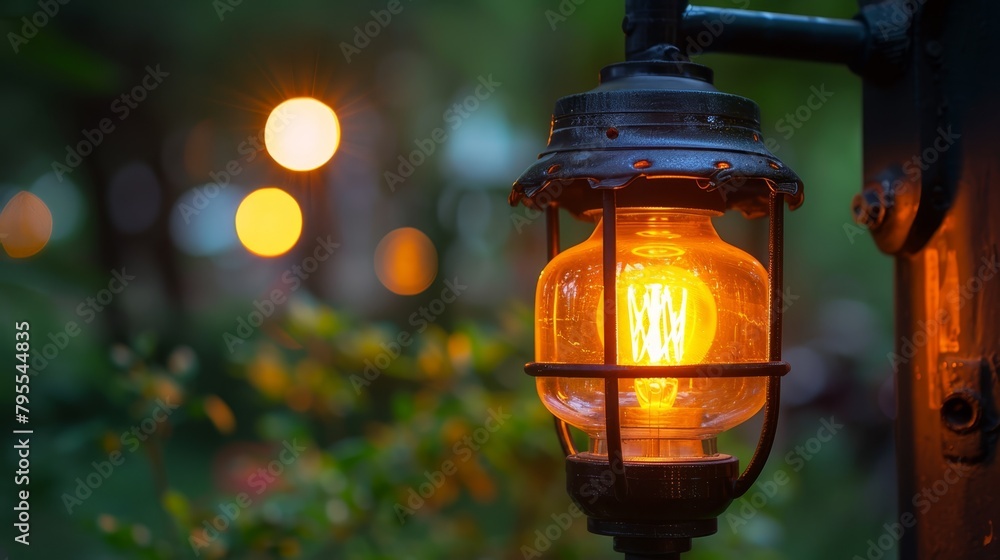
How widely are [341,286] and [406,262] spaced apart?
736 millimetres

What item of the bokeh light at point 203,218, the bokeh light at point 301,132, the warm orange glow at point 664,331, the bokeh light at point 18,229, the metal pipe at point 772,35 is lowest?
the warm orange glow at point 664,331

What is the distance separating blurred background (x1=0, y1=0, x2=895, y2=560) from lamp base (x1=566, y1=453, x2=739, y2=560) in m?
1.43

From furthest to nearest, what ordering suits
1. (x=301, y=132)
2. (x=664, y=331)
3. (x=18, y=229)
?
(x=301, y=132)
(x=18, y=229)
(x=664, y=331)

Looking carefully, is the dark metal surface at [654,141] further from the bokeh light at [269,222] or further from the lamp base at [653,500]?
the bokeh light at [269,222]

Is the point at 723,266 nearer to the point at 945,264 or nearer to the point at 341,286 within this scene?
the point at 945,264

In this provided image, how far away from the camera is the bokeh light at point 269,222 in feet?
27.0

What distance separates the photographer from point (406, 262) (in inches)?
337

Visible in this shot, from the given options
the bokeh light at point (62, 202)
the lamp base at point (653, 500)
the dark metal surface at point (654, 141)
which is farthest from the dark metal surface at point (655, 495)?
the bokeh light at point (62, 202)

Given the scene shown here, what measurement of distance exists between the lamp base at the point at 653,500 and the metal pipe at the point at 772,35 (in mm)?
716

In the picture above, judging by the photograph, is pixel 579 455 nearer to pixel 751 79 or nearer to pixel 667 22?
pixel 667 22

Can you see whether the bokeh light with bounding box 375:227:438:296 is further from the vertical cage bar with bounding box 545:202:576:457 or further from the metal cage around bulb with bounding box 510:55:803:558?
the metal cage around bulb with bounding box 510:55:803:558

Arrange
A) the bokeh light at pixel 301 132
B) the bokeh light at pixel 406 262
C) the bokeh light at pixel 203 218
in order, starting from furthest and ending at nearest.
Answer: the bokeh light at pixel 406 262 < the bokeh light at pixel 203 218 < the bokeh light at pixel 301 132

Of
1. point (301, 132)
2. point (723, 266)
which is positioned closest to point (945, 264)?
point (723, 266)

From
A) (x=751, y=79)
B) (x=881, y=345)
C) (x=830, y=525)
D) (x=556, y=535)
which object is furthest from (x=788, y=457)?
(x=881, y=345)
